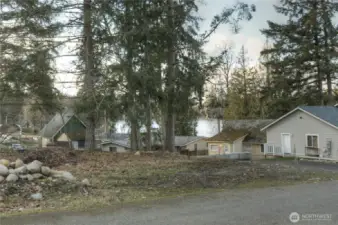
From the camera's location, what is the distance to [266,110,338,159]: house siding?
76.9 ft

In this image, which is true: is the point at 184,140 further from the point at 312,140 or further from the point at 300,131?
the point at 312,140

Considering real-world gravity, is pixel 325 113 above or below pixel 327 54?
below

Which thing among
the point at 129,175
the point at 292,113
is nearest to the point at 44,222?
the point at 129,175

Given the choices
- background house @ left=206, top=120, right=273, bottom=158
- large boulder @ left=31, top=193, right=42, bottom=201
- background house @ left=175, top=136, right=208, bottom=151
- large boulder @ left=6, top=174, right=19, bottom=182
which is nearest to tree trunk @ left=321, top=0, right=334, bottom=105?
background house @ left=206, top=120, right=273, bottom=158

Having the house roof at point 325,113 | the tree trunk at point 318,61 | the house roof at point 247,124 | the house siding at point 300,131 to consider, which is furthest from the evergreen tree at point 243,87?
the house roof at point 325,113

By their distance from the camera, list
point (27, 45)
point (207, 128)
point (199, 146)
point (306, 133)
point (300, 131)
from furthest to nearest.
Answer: point (207, 128) < point (199, 146) < point (300, 131) < point (306, 133) < point (27, 45)

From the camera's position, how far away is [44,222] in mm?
4578

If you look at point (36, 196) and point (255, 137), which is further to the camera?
point (255, 137)

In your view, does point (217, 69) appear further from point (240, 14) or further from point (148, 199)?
point (148, 199)

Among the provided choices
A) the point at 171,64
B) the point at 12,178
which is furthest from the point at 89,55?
the point at 12,178

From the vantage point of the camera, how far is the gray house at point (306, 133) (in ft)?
76.8

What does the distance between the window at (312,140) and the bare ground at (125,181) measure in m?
17.1

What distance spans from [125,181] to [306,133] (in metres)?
21.2

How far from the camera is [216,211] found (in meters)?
5.14
